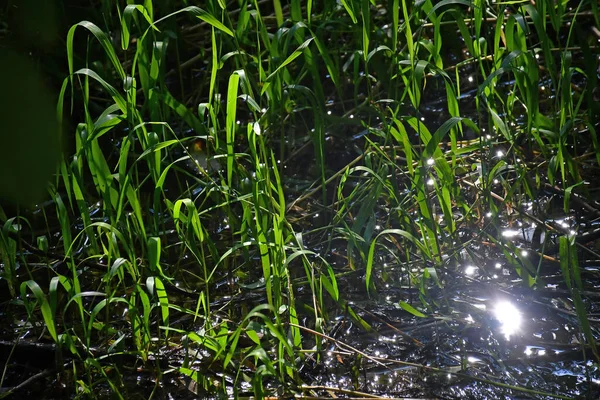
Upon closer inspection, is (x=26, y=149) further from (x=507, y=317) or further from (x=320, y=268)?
(x=507, y=317)

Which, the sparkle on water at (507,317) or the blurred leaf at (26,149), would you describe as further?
the blurred leaf at (26,149)

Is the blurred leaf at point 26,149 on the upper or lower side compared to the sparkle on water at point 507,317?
upper

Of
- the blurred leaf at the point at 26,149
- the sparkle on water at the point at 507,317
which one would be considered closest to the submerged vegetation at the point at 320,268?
the sparkle on water at the point at 507,317

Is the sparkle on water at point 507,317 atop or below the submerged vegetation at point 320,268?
below

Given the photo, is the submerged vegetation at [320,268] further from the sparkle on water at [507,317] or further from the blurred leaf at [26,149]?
the blurred leaf at [26,149]

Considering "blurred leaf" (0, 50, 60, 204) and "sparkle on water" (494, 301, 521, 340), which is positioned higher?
"blurred leaf" (0, 50, 60, 204)

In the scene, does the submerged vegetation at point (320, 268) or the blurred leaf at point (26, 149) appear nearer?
the submerged vegetation at point (320, 268)

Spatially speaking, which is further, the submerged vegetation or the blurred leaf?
the blurred leaf

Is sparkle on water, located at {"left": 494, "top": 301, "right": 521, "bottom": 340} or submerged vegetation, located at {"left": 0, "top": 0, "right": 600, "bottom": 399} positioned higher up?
submerged vegetation, located at {"left": 0, "top": 0, "right": 600, "bottom": 399}

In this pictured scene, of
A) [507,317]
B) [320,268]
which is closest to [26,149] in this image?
[320,268]

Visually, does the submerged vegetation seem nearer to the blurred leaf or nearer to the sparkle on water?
the sparkle on water

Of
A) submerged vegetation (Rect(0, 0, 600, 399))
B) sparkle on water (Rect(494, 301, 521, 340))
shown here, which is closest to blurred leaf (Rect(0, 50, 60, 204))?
submerged vegetation (Rect(0, 0, 600, 399))

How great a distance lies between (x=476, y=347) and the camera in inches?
54.8

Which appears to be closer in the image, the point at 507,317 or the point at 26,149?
the point at 507,317
